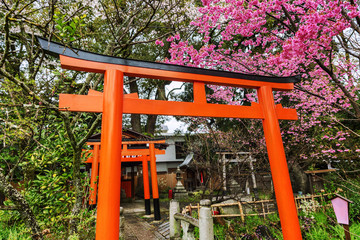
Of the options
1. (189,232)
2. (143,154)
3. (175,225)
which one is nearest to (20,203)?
(189,232)

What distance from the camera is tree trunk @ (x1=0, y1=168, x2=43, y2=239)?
2824 millimetres

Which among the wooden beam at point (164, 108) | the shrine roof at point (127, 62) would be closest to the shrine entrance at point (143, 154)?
the wooden beam at point (164, 108)

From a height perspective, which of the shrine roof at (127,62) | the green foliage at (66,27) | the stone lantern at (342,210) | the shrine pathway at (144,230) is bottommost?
the shrine pathway at (144,230)

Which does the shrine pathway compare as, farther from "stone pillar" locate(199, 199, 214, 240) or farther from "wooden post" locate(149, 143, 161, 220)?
"stone pillar" locate(199, 199, 214, 240)

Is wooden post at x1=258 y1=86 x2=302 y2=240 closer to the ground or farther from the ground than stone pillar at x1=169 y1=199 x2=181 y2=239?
farther from the ground

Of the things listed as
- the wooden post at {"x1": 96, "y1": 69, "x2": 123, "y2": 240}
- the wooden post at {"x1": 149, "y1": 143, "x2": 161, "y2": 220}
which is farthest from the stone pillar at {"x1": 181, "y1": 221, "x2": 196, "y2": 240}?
the wooden post at {"x1": 149, "y1": 143, "x2": 161, "y2": 220}

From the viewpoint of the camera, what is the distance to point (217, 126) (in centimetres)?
1328

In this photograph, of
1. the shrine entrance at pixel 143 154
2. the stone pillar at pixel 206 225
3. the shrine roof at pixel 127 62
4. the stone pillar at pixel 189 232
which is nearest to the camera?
the shrine roof at pixel 127 62

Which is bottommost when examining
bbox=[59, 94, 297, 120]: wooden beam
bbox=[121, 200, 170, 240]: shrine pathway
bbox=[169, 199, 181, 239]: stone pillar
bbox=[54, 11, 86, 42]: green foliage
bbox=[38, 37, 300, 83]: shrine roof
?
bbox=[121, 200, 170, 240]: shrine pathway

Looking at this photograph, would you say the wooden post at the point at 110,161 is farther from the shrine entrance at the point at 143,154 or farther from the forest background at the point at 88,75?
the shrine entrance at the point at 143,154

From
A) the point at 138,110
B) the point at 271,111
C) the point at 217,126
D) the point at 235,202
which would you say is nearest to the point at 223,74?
the point at 271,111

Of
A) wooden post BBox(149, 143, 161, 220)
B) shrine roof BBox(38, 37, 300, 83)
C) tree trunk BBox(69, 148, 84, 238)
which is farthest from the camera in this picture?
wooden post BBox(149, 143, 161, 220)

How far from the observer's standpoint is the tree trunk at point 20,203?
282 cm

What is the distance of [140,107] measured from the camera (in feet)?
9.68
